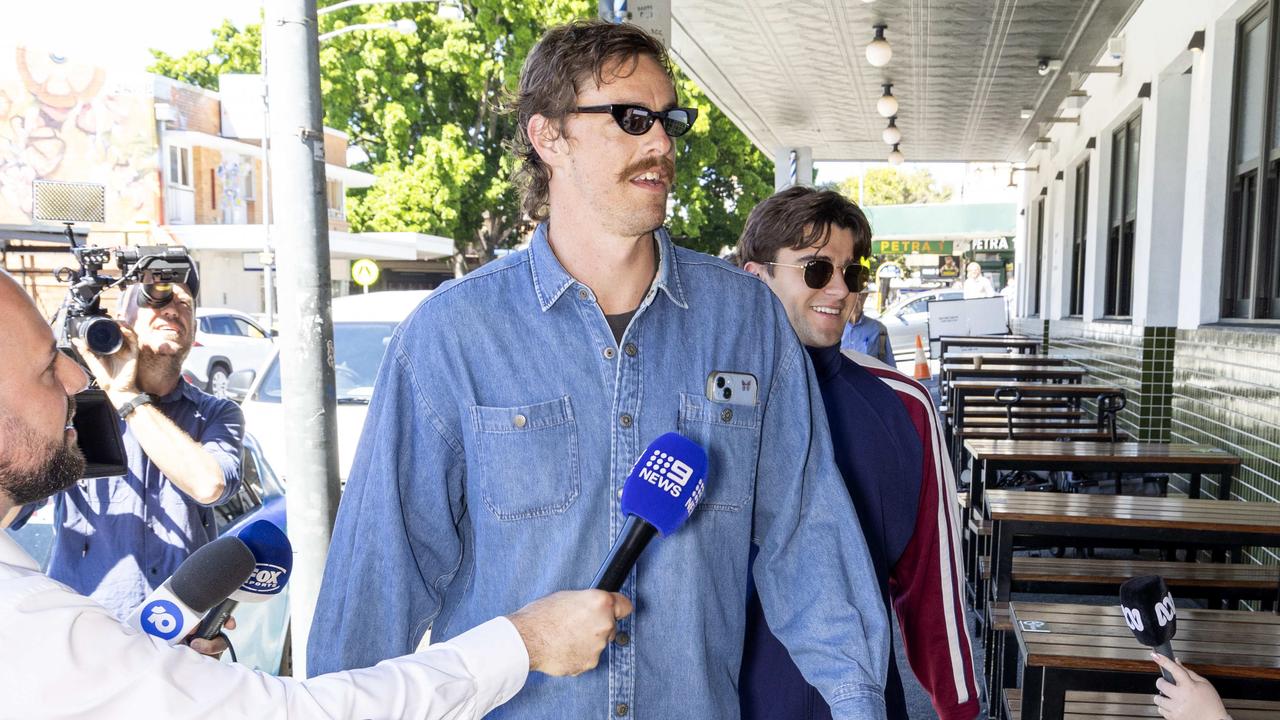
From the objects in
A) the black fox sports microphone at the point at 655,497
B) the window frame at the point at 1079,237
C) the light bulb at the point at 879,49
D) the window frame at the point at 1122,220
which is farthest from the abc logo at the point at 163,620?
the window frame at the point at 1079,237

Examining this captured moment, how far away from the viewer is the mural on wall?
31.1 m

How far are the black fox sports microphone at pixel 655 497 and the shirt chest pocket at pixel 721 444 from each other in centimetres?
17

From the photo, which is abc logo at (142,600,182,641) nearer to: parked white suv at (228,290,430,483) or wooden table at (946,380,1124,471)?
parked white suv at (228,290,430,483)

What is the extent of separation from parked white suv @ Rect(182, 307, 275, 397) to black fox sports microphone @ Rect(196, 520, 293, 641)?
1746 centimetres

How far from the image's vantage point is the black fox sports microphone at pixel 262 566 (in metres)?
1.99

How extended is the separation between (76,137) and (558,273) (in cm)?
3404

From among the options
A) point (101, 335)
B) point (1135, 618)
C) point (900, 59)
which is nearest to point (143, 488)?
point (101, 335)

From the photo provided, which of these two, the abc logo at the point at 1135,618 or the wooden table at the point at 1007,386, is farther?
the wooden table at the point at 1007,386

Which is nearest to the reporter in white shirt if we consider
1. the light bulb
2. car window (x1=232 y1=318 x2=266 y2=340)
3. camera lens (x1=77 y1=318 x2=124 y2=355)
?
camera lens (x1=77 y1=318 x2=124 y2=355)

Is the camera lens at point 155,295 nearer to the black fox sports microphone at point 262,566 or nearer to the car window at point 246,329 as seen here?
the black fox sports microphone at point 262,566

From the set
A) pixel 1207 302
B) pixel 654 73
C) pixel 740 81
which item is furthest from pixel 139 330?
pixel 740 81

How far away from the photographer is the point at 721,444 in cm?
196

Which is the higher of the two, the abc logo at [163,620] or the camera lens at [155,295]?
the camera lens at [155,295]

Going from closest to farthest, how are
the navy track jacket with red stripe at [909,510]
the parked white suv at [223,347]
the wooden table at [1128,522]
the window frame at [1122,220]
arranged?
the navy track jacket with red stripe at [909,510] → the wooden table at [1128,522] → the window frame at [1122,220] → the parked white suv at [223,347]
